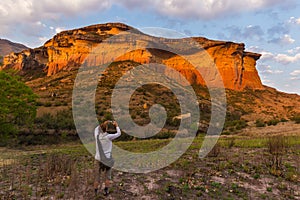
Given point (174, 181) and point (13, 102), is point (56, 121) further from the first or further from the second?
point (174, 181)

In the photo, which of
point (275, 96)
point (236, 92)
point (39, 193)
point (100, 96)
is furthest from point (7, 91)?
point (275, 96)

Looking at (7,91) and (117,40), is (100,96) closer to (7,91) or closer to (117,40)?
(7,91)

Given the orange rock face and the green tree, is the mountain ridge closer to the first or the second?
the orange rock face

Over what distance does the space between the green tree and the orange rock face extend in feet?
143

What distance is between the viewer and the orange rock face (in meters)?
66.1

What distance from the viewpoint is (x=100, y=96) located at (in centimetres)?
4131

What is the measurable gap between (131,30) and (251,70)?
36.6 metres

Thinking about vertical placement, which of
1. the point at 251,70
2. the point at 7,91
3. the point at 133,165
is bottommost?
the point at 133,165

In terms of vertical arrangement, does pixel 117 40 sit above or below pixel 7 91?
above

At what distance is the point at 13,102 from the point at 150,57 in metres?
50.7

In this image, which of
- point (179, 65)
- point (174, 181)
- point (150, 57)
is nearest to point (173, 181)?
point (174, 181)

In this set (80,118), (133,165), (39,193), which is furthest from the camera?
(80,118)

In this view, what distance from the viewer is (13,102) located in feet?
62.1

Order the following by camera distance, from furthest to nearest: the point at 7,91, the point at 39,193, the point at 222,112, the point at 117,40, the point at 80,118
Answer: the point at 117,40 < the point at 222,112 < the point at 80,118 < the point at 7,91 < the point at 39,193
